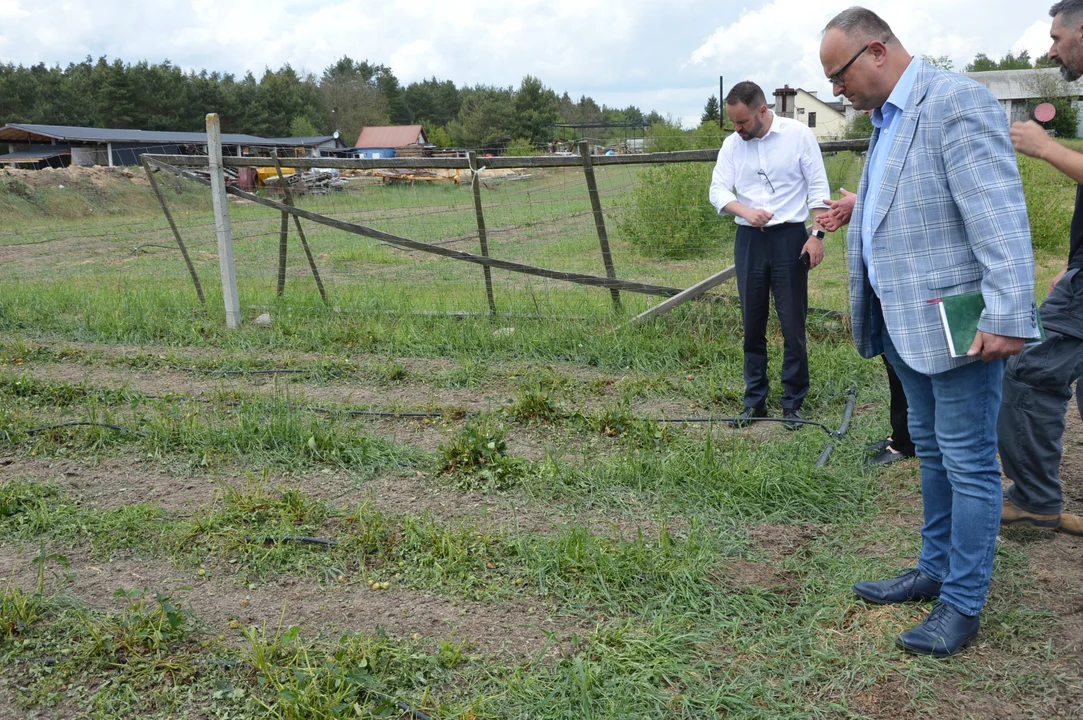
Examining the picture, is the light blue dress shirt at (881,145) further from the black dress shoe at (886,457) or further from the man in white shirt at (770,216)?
the man in white shirt at (770,216)

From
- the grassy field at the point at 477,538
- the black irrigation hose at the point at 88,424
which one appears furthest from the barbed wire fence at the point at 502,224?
the black irrigation hose at the point at 88,424

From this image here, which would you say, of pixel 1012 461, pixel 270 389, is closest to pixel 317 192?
pixel 270 389

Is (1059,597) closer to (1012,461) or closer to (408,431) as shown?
(1012,461)

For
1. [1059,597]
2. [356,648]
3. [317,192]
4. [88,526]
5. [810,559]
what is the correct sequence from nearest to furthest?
[356,648]
[1059,597]
[810,559]
[88,526]
[317,192]

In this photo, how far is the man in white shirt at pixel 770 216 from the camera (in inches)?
194

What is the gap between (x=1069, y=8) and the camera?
2859mm

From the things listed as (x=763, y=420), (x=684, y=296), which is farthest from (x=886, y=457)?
(x=684, y=296)

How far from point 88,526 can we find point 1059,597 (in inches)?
162

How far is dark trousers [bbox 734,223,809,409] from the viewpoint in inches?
196

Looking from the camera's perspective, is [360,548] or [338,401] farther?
[338,401]

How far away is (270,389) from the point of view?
6.18m

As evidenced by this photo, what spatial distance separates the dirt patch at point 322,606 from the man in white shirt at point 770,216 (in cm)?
248

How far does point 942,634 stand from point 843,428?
7.43ft

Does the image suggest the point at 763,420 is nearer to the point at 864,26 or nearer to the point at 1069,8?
the point at 1069,8
